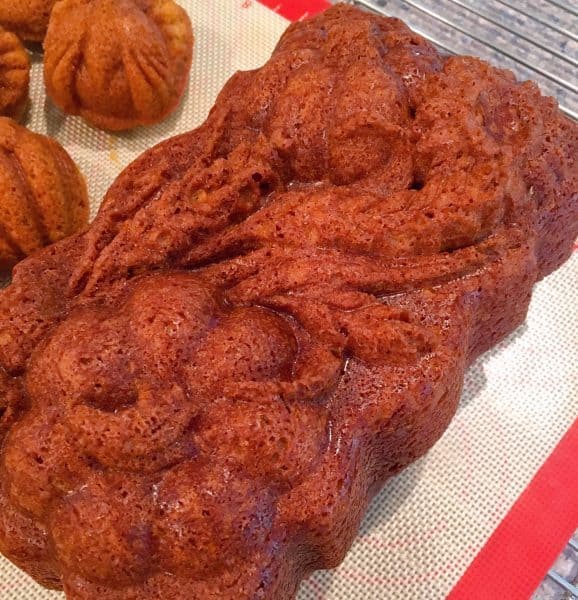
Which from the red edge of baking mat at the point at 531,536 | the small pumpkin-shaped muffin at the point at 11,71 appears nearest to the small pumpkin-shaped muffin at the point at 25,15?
the small pumpkin-shaped muffin at the point at 11,71

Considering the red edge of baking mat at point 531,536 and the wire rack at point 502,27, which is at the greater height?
the wire rack at point 502,27

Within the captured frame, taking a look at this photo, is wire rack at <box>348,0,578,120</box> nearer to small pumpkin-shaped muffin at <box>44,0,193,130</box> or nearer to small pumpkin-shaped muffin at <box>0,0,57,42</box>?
small pumpkin-shaped muffin at <box>44,0,193,130</box>

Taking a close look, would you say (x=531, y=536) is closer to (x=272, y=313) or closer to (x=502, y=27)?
(x=272, y=313)

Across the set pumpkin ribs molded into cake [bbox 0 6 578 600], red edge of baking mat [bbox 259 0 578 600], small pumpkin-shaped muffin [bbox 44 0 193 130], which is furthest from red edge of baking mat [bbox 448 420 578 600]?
small pumpkin-shaped muffin [bbox 44 0 193 130]

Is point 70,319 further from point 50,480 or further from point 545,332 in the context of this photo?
point 545,332

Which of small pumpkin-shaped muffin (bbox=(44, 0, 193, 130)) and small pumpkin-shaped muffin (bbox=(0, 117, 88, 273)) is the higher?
small pumpkin-shaped muffin (bbox=(44, 0, 193, 130))

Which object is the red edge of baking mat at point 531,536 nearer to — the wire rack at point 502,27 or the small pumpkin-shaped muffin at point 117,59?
the wire rack at point 502,27
